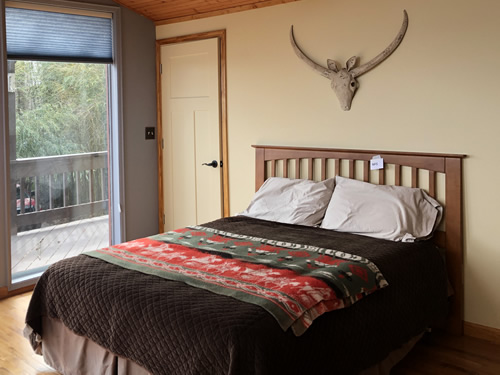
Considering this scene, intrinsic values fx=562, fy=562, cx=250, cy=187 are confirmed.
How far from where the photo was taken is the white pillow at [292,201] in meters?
3.79

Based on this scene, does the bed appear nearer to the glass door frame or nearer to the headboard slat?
the headboard slat

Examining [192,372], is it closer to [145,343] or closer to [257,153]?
[145,343]

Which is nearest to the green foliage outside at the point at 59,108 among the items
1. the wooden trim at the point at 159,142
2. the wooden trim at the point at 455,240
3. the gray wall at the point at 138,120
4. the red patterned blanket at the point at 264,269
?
the gray wall at the point at 138,120

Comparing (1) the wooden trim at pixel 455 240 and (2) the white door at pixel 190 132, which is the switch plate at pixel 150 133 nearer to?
(2) the white door at pixel 190 132

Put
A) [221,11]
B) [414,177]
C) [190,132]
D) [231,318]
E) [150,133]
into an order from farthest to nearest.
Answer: [150,133], [190,132], [221,11], [414,177], [231,318]

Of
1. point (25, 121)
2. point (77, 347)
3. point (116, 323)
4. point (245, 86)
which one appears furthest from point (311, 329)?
point (25, 121)

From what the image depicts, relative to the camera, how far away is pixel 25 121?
4336mm

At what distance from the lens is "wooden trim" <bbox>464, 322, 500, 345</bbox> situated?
3.39 m

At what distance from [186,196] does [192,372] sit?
2.86 metres

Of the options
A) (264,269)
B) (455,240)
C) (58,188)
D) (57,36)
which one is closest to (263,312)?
(264,269)

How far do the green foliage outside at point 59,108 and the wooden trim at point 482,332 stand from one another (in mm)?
3237

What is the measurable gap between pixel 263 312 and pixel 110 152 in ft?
9.97

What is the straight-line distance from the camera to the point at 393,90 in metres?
3.67

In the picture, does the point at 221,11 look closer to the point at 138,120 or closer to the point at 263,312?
the point at 138,120
